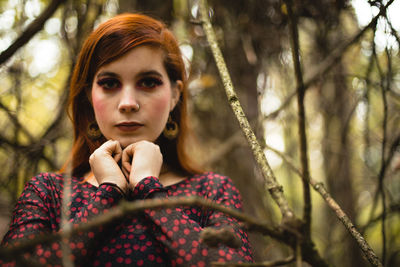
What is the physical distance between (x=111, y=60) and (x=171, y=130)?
415 mm

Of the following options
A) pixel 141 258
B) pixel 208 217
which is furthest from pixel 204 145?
pixel 141 258

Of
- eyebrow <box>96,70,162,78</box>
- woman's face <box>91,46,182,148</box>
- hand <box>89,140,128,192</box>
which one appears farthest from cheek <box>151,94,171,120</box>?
hand <box>89,140,128,192</box>

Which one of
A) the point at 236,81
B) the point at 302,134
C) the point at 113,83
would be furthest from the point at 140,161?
the point at 236,81

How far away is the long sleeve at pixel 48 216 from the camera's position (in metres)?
0.94

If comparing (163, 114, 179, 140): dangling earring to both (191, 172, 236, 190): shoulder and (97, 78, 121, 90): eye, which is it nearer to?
(191, 172, 236, 190): shoulder

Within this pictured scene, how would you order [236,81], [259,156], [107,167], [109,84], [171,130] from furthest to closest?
1. [236,81]
2. [171,130]
3. [109,84]
4. [107,167]
5. [259,156]

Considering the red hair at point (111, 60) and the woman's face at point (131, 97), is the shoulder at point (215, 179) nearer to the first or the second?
the red hair at point (111, 60)

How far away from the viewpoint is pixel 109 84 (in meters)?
1.21

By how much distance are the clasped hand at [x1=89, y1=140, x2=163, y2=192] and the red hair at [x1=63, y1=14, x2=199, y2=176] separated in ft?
0.63

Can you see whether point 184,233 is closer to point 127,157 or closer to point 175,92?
point 127,157

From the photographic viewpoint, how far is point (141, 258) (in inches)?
39.6

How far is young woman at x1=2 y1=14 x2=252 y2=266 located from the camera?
99cm

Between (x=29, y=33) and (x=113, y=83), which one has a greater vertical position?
(x=29, y=33)

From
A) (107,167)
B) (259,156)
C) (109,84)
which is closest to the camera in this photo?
(259,156)
